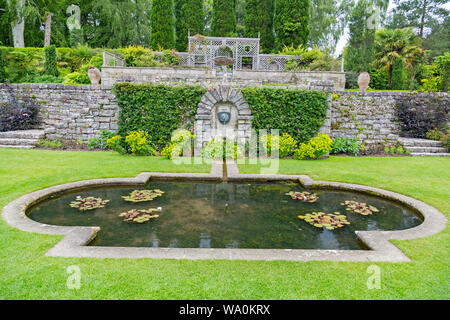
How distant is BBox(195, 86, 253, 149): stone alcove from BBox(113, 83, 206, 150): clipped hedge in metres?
0.33

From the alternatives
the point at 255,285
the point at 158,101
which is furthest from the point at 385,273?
the point at 158,101

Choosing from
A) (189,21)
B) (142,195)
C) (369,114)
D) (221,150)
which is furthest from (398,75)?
(142,195)

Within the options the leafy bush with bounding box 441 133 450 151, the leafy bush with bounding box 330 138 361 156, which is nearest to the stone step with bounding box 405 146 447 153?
the leafy bush with bounding box 441 133 450 151

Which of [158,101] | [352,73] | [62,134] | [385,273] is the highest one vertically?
[352,73]

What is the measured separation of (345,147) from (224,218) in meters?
7.18

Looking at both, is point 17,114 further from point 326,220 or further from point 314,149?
point 326,220

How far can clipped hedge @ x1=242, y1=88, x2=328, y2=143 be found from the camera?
8.92 m

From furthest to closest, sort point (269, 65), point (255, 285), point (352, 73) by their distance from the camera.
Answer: point (352, 73) < point (269, 65) < point (255, 285)

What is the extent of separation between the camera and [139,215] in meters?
4.02

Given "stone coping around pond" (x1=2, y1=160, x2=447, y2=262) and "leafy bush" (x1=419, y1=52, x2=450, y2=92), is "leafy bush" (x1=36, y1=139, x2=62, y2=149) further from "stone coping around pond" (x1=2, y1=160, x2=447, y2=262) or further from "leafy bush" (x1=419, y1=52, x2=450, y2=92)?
"leafy bush" (x1=419, y1=52, x2=450, y2=92)

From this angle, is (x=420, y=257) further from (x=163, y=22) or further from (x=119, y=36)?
(x=119, y=36)

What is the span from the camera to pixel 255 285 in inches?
88.3

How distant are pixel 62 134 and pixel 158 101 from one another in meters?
3.69

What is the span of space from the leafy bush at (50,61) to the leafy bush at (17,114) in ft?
12.5
